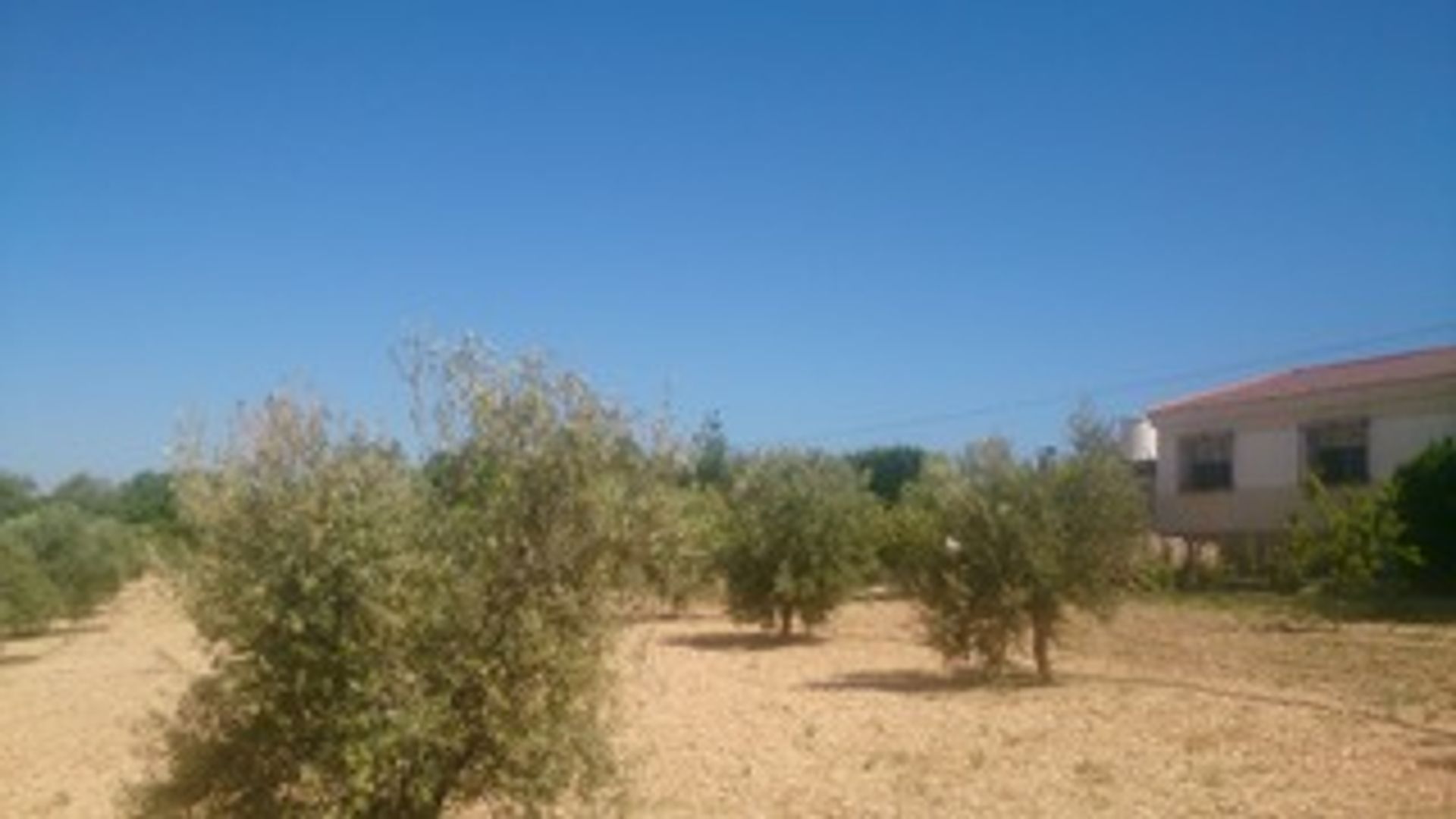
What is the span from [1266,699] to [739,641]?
17.3 m

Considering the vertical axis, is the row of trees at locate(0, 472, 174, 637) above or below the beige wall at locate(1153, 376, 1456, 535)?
below

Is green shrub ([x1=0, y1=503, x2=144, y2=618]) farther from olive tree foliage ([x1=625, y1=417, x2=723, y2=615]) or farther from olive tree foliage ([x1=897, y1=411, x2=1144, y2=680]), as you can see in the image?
olive tree foliage ([x1=625, y1=417, x2=723, y2=615])

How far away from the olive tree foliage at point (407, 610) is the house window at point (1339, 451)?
38.2 metres

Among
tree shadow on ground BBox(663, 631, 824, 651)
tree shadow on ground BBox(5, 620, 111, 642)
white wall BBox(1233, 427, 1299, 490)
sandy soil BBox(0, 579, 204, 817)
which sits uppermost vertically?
white wall BBox(1233, 427, 1299, 490)

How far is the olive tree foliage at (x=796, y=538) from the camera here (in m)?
36.1

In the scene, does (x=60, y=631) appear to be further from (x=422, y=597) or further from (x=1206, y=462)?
(x=422, y=597)

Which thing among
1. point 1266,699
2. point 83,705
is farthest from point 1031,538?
point 83,705

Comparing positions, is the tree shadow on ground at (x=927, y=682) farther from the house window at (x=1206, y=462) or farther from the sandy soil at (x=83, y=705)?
the house window at (x=1206, y=462)

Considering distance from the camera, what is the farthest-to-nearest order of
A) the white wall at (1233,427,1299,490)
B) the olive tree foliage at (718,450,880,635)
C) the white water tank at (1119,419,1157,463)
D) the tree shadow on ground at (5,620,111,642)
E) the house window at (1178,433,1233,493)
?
the white water tank at (1119,419,1157,463), the tree shadow on ground at (5,620,111,642), the house window at (1178,433,1233,493), the white wall at (1233,427,1299,490), the olive tree foliage at (718,450,880,635)

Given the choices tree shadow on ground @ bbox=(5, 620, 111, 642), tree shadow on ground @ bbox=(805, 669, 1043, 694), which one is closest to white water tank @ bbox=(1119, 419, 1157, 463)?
tree shadow on ground @ bbox=(805, 669, 1043, 694)

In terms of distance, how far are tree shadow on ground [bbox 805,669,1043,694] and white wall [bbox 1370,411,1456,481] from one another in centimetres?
2123

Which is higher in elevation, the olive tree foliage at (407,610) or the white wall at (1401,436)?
the white wall at (1401,436)

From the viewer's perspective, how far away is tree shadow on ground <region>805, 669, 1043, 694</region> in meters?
25.0

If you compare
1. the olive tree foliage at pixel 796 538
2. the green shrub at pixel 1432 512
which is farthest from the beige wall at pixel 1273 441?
the olive tree foliage at pixel 796 538
